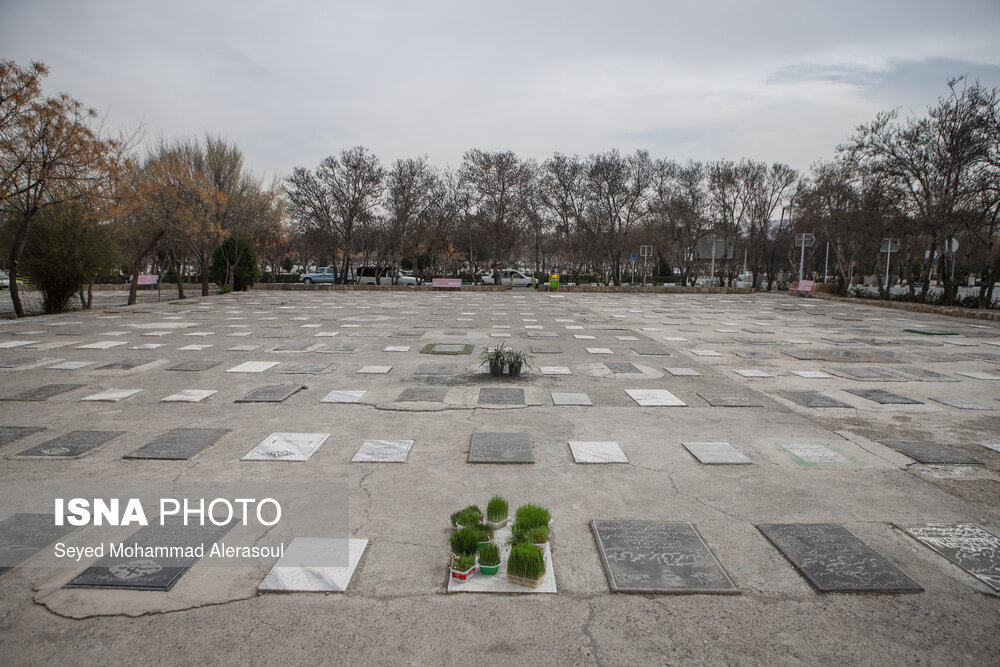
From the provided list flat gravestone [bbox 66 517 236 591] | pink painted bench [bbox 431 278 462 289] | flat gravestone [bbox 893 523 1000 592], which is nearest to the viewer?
flat gravestone [bbox 66 517 236 591]

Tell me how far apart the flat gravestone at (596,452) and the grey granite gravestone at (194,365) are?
236 inches

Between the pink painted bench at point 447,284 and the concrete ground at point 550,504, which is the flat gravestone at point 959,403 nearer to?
the concrete ground at point 550,504

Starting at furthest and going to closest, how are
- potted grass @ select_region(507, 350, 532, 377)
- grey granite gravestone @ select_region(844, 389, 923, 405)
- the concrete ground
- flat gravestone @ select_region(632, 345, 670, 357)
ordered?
flat gravestone @ select_region(632, 345, 670, 357), potted grass @ select_region(507, 350, 532, 377), grey granite gravestone @ select_region(844, 389, 923, 405), the concrete ground

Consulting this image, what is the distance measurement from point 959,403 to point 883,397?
29.3 inches

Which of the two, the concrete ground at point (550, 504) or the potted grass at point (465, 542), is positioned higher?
the potted grass at point (465, 542)

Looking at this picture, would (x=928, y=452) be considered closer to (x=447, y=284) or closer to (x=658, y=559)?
(x=658, y=559)

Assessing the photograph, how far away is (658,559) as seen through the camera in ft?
9.77

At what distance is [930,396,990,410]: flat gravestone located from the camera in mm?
6361

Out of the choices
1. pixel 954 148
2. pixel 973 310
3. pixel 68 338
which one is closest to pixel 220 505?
pixel 68 338

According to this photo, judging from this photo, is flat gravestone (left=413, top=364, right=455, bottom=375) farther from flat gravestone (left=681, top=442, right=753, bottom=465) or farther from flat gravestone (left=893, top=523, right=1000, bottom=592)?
flat gravestone (left=893, top=523, right=1000, bottom=592)

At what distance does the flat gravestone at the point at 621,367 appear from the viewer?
840 cm

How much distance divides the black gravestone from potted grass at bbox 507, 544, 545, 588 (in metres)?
6.95

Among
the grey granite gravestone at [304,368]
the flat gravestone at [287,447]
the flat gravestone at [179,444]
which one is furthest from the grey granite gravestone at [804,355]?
the flat gravestone at [179,444]

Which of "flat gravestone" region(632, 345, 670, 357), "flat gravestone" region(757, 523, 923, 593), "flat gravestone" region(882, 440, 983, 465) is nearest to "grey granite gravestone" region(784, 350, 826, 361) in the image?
"flat gravestone" region(632, 345, 670, 357)
